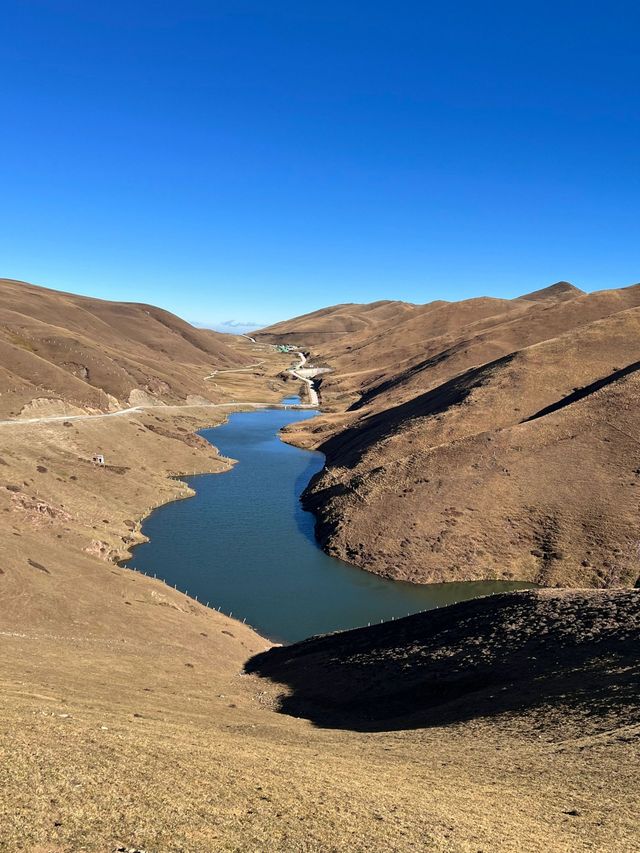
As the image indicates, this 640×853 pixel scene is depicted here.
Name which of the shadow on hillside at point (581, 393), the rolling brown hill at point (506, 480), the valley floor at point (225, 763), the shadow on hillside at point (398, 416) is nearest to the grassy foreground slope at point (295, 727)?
the valley floor at point (225, 763)

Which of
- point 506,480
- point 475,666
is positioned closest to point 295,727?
point 475,666

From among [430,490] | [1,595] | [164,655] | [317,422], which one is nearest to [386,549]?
[430,490]

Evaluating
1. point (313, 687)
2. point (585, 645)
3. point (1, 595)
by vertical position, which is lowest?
point (313, 687)

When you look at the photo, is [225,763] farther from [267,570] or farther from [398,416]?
[398,416]

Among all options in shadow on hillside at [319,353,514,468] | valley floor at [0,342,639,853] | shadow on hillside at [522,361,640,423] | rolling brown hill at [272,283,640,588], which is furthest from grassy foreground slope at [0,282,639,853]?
shadow on hillside at [522,361,640,423]

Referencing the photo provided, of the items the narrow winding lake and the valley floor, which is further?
the narrow winding lake

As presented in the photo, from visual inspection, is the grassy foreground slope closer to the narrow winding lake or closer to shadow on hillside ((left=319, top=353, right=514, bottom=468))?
the narrow winding lake

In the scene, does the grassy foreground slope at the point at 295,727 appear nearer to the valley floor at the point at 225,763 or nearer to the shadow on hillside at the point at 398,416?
the valley floor at the point at 225,763

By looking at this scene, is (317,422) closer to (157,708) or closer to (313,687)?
(313,687)
